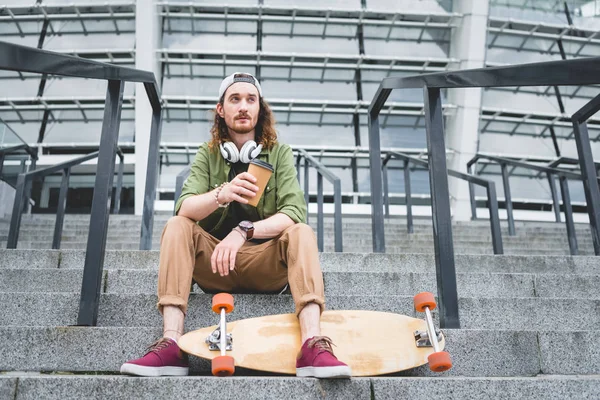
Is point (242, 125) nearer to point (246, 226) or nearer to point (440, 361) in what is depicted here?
point (246, 226)

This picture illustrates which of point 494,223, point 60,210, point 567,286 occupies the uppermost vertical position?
point 60,210

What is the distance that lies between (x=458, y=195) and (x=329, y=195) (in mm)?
2912

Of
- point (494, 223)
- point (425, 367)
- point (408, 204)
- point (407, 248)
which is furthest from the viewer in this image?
point (408, 204)

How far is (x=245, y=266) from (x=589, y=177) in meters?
2.40

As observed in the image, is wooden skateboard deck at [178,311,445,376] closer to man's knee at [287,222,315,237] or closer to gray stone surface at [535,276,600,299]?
man's knee at [287,222,315,237]

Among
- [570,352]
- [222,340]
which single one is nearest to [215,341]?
[222,340]

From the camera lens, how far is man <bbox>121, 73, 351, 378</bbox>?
1537 mm

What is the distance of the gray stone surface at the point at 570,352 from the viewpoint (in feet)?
5.66

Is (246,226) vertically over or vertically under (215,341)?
over

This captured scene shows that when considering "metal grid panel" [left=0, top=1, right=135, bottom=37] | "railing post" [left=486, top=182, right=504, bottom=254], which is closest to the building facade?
"metal grid panel" [left=0, top=1, right=135, bottom=37]

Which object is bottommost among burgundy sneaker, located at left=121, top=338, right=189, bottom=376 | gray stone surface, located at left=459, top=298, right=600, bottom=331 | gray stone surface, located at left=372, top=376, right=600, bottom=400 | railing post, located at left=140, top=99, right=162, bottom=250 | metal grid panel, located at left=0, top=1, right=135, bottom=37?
gray stone surface, located at left=372, top=376, right=600, bottom=400

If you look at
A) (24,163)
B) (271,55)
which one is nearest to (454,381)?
(24,163)

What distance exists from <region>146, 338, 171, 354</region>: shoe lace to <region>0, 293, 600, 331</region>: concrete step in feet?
1.23

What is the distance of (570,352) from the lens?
1.75m
